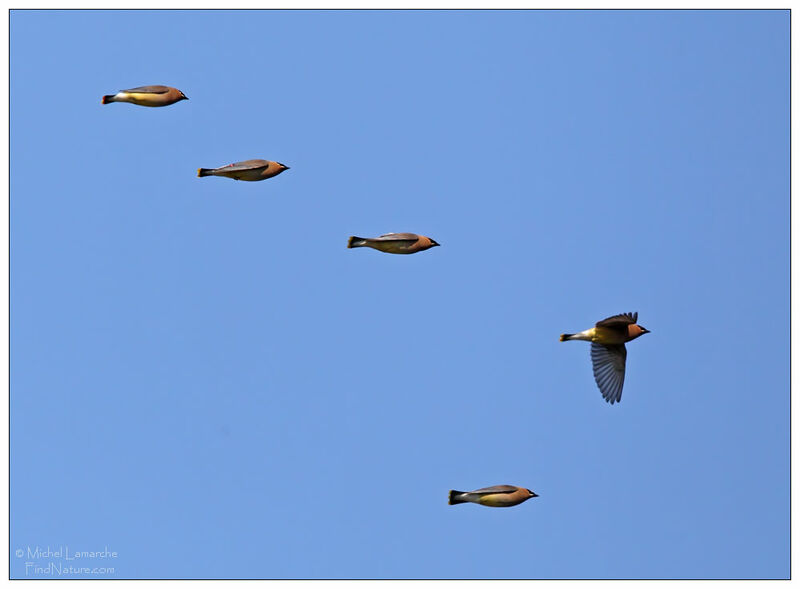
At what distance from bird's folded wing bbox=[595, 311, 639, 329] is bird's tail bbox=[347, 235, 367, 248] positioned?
3.55m

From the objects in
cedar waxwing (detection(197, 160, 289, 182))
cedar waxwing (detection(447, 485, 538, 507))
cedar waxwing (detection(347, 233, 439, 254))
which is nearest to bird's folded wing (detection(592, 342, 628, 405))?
cedar waxwing (detection(447, 485, 538, 507))

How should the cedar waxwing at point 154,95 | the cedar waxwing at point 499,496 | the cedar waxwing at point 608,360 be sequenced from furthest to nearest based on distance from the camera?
the cedar waxwing at point 608,360 → the cedar waxwing at point 499,496 → the cedar waxwing at point 154,95

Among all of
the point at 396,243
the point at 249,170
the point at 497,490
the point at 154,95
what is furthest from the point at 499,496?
the point at 154,95

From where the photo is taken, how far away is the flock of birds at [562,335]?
21234 millimetres

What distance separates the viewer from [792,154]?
87.6ft

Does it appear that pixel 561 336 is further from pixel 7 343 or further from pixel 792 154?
pixel 7 343

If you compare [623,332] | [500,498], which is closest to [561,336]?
[623,332]

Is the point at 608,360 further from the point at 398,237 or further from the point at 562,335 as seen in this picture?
the point at 398,237

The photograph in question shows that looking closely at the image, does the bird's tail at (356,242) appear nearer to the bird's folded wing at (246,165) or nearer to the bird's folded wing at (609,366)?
the bird's folded wing at (246,165)

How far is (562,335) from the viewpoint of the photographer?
23531 millimetres

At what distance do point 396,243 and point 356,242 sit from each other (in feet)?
1.97

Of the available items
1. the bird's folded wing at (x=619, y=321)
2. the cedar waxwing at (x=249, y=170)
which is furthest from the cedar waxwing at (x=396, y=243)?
the bird's folded wing at (x=619, y=321)

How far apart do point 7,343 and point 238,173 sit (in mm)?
4375

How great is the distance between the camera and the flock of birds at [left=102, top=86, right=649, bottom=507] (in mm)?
21234
